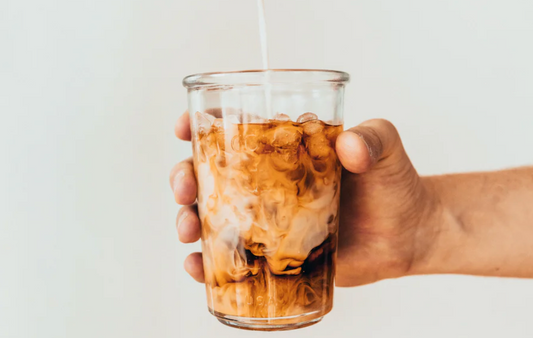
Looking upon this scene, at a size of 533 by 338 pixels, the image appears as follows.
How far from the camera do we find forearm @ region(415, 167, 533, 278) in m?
1.31

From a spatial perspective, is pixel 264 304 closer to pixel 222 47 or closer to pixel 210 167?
pixel 210 167

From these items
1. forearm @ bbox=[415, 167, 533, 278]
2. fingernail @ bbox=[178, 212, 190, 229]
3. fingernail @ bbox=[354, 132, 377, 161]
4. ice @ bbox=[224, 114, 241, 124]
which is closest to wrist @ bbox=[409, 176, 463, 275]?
forearm @ bbox=[415, 167, 533, 278]

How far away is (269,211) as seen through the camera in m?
Result: 0.84

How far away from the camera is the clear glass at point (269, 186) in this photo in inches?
32.5

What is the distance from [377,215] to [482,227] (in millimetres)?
292

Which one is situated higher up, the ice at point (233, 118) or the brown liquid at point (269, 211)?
the ice at point (233, 118)

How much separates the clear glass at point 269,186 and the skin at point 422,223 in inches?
8.9

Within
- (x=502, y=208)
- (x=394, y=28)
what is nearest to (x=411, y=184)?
(x=502, y=208)

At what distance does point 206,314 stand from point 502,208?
2.82 feet

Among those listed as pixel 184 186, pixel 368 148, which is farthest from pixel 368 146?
pixel 184 186

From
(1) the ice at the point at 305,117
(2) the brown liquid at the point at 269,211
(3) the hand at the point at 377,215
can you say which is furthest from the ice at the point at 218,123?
(3) the hand at the point at 377,215

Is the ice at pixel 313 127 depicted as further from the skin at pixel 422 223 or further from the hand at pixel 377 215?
the skin at pixel 422 223

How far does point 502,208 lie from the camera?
1.34m

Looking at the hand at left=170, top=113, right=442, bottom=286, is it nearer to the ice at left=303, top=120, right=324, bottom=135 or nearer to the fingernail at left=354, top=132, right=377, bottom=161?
the fingernail at left=354, top=132, right=377, bottom=161
